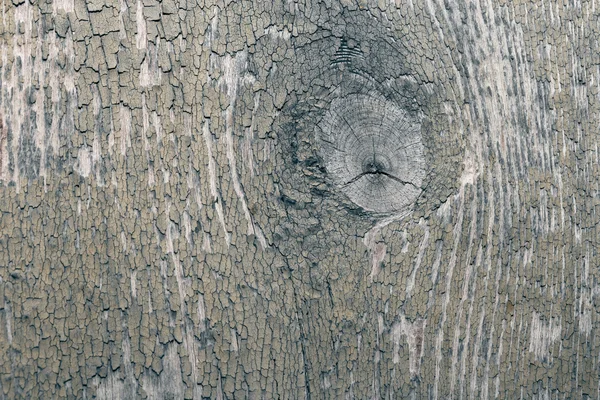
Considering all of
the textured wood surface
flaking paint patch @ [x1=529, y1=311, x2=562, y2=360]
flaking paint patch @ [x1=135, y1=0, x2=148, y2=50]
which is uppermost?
flaking paint patch @ [x1=135, y1=0, x2=148, y2=50]

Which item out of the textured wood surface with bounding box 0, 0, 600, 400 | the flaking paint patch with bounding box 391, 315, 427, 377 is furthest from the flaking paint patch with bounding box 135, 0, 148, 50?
the flaking paint patch with bounding box 391, 315, 427, 377

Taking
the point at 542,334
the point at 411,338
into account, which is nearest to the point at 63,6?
the point at 411,338

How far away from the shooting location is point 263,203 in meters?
0.82

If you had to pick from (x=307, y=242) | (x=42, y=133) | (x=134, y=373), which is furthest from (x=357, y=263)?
(x=42, y=133)

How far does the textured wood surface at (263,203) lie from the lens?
0.80m

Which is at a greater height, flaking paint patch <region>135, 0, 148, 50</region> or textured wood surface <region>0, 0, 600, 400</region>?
flaking paint patch <region>135, 0, 148, 50</region>

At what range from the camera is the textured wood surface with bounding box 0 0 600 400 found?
31.6 inches

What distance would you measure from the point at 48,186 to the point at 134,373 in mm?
246

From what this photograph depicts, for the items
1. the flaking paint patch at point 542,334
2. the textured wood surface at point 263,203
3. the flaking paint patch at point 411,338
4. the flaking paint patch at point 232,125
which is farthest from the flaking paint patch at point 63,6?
the flaking paint patch at point 542,334

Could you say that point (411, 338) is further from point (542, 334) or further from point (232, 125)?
point (232, 125)

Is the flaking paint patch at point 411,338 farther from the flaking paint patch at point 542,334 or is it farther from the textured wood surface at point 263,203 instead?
the flaking paint patch at point 542,334

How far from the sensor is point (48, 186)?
2.63ft

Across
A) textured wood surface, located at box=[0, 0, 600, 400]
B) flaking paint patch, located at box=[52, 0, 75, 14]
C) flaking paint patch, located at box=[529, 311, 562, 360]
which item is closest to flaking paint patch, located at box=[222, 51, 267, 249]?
textured wood surface, located at box=[0, 0, 600, 400]

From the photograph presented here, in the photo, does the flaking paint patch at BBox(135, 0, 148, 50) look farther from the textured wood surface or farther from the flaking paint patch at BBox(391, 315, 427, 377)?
the flaking paint patch at BBox(391, 315, 427, 377)
